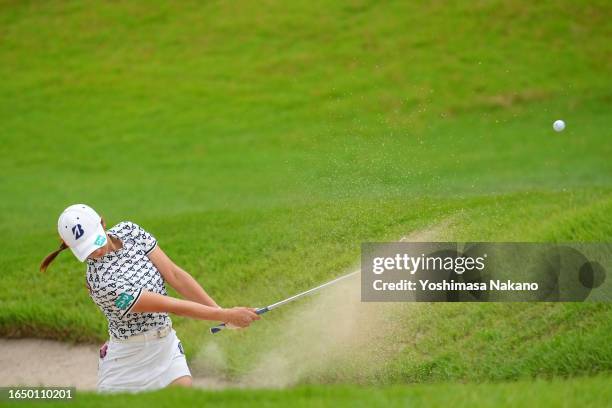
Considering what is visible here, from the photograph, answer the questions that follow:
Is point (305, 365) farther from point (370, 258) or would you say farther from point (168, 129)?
point (168, 129)

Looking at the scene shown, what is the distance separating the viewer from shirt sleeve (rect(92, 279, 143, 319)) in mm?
5000

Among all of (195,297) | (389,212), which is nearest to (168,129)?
(389,212)

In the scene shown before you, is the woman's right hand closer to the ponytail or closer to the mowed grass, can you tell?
the ponytail

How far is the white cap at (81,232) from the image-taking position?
16.2 ft

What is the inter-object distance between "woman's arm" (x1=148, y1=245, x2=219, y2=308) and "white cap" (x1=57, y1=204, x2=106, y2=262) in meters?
0.54

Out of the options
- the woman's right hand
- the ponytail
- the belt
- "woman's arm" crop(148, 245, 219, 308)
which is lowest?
the belt

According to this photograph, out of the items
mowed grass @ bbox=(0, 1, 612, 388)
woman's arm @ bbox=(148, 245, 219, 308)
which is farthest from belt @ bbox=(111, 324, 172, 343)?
mowed grass @ bbox=(0, 1, 612, 388)

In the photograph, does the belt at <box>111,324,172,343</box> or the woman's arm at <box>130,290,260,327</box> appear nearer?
the woman's arm at <box>130,290,260,327</box>

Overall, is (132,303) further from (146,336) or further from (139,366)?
(139,366)

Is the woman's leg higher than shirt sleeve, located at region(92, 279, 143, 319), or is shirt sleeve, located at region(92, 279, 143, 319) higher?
shirt sleeve, located at region(92, 279, 143, 319)

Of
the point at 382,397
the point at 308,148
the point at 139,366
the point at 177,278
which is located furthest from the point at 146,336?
the point at 308,148

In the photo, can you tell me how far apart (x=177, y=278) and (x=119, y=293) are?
72 cm

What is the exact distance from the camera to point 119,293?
500cm

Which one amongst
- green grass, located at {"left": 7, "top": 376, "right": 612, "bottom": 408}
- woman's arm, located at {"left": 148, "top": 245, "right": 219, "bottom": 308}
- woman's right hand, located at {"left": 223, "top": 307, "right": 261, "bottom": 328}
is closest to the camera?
green grass, located at {"left": 7, "top": 376, "right": 612, "bottom": 408}
